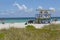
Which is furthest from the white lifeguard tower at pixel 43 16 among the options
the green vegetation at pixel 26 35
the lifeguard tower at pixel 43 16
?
the green vegetation at pixel 26 35

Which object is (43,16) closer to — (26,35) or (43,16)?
(43,16)

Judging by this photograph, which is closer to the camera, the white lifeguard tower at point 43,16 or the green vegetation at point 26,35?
the green vegetation at point 26,35

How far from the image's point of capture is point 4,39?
33.0ft

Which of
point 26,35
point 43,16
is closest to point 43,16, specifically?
point 43,16

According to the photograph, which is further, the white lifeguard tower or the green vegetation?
the white lifeguard tower

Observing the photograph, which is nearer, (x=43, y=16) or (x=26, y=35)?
(x=26, y=35)

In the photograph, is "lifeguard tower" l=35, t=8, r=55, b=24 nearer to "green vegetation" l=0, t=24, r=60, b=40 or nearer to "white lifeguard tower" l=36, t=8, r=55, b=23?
"white lifeguard tower" l=36, t=8, r=55, b=23

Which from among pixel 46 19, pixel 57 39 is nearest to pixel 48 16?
pixel 46 19

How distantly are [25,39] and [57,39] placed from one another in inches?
95.3

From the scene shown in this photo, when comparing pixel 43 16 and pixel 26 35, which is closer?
pixel 26 35

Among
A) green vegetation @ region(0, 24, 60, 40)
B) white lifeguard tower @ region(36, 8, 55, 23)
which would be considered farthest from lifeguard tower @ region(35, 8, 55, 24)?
green vegetation @ region(0, 24, 60, 40)

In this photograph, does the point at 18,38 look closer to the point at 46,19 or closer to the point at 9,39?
the point at 9,39

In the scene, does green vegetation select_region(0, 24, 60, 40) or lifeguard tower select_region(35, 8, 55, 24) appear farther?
lifeguard tower select_region(35, 8, 55, 24)

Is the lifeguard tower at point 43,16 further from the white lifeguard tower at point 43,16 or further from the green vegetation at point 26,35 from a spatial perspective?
the green vegetation at point 26,35
